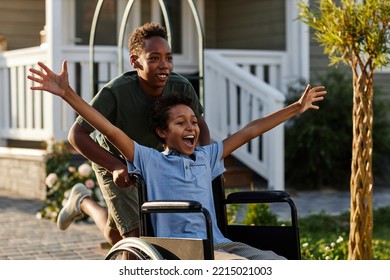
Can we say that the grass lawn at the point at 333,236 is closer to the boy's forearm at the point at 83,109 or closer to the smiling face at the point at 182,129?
the smiling face at the point at 182,129

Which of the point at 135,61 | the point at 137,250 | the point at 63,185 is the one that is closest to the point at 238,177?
the point at 63,185

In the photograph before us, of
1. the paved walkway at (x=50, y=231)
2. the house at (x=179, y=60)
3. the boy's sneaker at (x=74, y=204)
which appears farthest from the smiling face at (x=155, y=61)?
the house at (x=179, y=60)

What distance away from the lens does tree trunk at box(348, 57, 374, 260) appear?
480 cm

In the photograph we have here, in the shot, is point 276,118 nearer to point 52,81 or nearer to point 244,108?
point 52,81

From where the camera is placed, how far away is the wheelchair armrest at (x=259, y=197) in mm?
3967

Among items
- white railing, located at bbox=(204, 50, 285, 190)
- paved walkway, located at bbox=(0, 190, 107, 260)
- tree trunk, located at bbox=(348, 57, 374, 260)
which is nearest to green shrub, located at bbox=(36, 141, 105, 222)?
paved walkway, located at bbox=(0, 190, 107, 260)

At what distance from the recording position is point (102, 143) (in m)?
4.52

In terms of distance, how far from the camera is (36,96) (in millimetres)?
10344

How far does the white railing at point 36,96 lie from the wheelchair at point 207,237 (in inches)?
223

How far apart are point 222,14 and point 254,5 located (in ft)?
2.94

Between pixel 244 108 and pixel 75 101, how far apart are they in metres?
6.91

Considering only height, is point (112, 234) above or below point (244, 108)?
below

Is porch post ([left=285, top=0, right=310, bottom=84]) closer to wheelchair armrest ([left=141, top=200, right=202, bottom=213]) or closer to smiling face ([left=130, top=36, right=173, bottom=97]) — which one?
smiling face ([left=130, top=36, right=173, bottom=97])

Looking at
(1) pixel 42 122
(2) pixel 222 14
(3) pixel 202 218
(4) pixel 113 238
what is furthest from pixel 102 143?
(2) pixel 222 14
